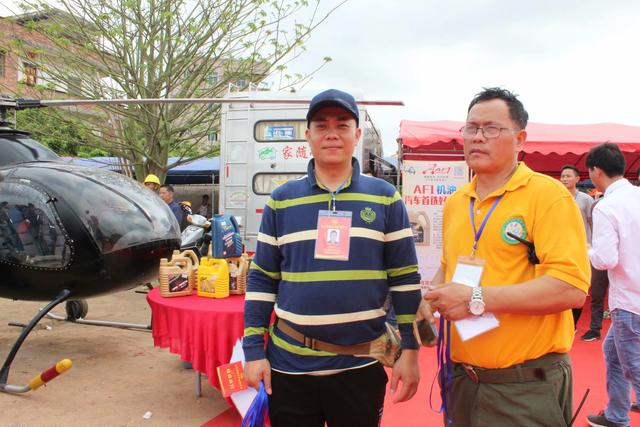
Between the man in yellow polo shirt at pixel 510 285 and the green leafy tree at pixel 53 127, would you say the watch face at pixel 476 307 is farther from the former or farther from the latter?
the green leafy tree at pixel 53 127

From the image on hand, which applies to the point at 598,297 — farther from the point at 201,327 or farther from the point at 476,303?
the point at 476,303

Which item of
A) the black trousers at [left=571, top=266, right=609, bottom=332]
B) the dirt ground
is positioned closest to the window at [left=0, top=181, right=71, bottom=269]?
the dirt ground

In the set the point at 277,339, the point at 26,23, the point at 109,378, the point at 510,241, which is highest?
the point at 26,23

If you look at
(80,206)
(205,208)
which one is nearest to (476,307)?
(80,206)

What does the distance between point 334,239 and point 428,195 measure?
199 inches

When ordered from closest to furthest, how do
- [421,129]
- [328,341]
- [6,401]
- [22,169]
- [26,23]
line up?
[328,341], [6,401], [22,169], [421,129], [26,23]

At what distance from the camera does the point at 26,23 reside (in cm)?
961

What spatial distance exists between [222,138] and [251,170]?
2.29ft

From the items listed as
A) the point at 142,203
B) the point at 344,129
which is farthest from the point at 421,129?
the point at 344,129

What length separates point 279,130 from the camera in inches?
292

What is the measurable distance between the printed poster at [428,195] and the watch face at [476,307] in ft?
16.5

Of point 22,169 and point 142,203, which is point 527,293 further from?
point 22,169

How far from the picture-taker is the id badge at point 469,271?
1550mm

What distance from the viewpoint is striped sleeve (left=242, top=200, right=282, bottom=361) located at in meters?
1.83
